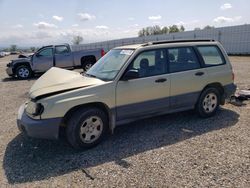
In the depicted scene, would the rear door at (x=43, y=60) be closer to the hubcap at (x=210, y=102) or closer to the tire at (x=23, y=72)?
the tire at (x=23, y=72)

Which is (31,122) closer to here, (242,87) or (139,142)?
(139,142)

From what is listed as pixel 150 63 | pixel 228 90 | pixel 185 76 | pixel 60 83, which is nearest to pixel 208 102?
pixel 228 90

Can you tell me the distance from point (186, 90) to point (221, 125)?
1.07 metres

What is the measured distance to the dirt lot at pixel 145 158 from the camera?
10.9 feet

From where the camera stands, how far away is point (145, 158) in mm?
3873

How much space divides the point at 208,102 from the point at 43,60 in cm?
1069

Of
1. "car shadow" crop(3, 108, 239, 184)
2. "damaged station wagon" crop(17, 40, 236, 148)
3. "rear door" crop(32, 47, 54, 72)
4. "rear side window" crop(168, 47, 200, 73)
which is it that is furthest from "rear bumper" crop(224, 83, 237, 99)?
"rear door" crop(32, 47, 54, 72)

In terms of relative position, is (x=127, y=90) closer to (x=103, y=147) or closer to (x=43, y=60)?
(x=103, y=147)

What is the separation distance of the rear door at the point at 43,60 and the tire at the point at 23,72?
58cm

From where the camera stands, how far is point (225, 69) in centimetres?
570

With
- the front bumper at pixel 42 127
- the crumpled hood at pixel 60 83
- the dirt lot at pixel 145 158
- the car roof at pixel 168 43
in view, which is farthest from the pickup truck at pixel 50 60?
the front bumper at pixel 42 127

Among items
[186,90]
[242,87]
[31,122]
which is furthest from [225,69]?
[31,122]

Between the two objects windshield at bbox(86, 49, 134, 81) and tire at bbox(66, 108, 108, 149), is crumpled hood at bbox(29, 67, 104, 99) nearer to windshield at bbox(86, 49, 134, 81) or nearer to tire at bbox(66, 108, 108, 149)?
windshield at bbox(86, 49, 134, 81)

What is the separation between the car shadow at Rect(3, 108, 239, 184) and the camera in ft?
12.1
